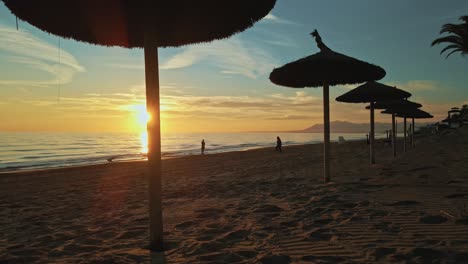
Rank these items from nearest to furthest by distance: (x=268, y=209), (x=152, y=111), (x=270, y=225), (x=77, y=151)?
(x=152, y=111) → (x=270, y=225) → (x=268, y=209) → (x=77, y=151)

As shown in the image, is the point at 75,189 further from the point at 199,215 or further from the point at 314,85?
the point at 314,85

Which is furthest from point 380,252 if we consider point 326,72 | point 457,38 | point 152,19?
point 457,38

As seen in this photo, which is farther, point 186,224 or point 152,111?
point 186,224

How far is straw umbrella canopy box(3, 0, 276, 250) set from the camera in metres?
3.66

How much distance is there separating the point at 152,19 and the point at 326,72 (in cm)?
477

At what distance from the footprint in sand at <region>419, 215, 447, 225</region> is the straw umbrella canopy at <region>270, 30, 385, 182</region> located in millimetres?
3397

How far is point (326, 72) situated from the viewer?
288 inches

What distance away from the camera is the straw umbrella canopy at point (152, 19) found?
12.0 feet

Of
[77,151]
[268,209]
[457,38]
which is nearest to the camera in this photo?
[268,209]

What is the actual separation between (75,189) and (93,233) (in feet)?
19.8

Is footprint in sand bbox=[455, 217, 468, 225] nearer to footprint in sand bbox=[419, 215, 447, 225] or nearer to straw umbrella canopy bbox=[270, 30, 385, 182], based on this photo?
footprint in sand bbox=[419, 215, 447, 225]

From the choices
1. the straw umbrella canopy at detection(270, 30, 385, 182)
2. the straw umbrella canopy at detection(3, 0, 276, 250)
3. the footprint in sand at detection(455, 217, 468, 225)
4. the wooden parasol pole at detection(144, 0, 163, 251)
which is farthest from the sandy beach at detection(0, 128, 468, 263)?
the straw umbrella canopy at detection(270, 30, 385, 182)

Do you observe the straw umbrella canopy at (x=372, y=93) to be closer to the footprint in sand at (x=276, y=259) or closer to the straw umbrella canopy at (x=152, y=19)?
the straw umbrella canopy at (x=152, y=19)

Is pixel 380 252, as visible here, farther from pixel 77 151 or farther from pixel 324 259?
pixel 77 151
